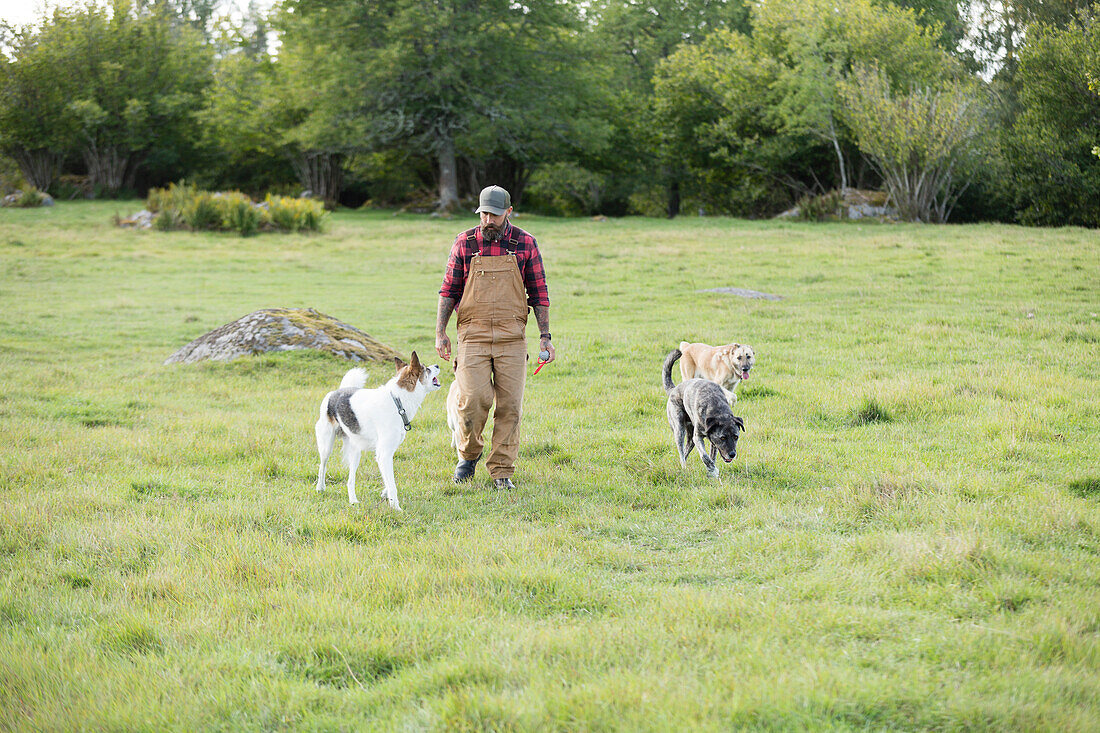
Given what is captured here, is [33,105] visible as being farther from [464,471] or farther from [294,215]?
[464,471]

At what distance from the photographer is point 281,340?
13.4m

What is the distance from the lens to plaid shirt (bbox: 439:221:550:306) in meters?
7.22

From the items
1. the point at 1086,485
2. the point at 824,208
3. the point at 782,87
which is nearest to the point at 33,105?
the point at 782,87

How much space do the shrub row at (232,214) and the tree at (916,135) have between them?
22.2 metres

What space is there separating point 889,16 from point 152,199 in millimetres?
33811

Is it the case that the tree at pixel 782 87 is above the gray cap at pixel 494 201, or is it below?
above

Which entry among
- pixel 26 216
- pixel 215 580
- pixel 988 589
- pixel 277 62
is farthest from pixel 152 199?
pixel 988 589

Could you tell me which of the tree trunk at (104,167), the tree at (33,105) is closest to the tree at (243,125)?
the tree trunk at (104,167)

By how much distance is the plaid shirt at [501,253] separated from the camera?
7.22m

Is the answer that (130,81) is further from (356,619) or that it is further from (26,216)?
(356,619)

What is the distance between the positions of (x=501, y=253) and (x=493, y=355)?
884mm

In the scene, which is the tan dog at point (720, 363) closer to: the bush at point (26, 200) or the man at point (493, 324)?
the man at point (493, 324)

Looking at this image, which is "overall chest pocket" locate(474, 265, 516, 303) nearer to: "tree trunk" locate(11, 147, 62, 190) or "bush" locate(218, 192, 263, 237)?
"bush" locate(218, 192, 263, 237)

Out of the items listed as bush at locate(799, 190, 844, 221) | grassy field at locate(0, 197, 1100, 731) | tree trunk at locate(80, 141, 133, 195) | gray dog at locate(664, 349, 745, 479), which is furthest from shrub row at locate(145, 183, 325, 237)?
gray dog at locate(664, 349, 745, 479)
